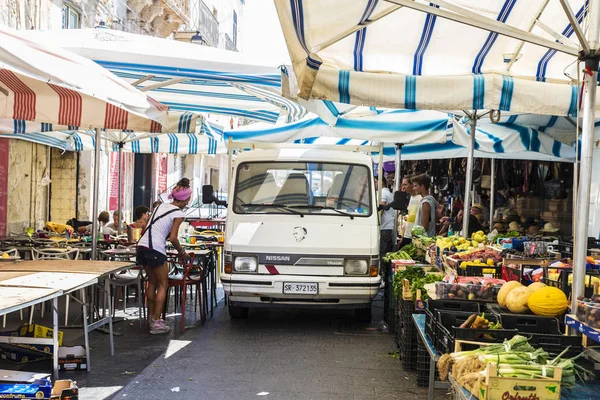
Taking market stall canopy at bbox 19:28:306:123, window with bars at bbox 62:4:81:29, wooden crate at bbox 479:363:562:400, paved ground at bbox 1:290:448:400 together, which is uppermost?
window with bars at bbox 62:4:81:29

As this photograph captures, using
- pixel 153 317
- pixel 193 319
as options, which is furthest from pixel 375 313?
pixel 153 317

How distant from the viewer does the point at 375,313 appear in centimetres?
1141

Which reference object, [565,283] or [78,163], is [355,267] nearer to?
[565,283]

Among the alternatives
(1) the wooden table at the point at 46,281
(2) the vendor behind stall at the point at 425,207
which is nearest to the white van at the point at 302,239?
(1) the wooden table at the point at 46,281

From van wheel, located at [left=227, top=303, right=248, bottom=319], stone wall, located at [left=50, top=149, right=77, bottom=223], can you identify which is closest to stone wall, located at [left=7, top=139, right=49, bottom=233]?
stone wall, located at [left=50, top=149, right=77, bottom=223]

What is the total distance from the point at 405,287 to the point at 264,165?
11.3 feet

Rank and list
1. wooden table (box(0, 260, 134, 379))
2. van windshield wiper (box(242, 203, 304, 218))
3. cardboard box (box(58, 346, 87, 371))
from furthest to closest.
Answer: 1. van windshield wiper (box(242, 203, 304, 218))
2. cardboard box (box(58, 346, 87, 371))
3. wooden table (box(0, 260, 134, 379))

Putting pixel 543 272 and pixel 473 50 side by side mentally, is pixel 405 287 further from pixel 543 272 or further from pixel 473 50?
pixel 473 50

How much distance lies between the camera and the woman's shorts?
888 centimetres

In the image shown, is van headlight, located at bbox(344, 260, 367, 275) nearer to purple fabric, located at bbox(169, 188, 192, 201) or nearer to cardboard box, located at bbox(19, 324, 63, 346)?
purple fabric, located at bbox(169, 188, 192, 201)

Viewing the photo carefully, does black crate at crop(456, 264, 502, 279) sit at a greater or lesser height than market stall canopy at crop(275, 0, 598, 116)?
lesser

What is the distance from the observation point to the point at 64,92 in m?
7.91

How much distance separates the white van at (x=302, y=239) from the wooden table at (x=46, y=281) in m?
1.88

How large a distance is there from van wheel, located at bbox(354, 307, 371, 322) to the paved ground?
12 centimetres
